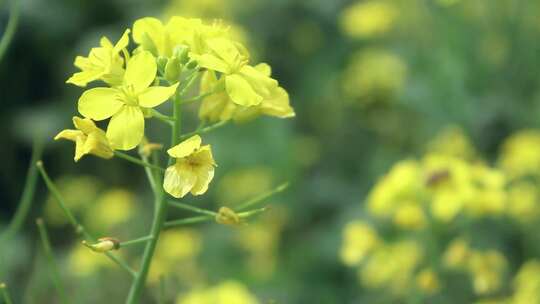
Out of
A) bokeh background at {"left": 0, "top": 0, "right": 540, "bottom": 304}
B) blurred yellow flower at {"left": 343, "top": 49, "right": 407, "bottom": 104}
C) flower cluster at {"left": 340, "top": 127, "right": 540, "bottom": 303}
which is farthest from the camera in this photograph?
blurred yellow flower at {"left": 343, "top": 49, "right": 407, "bottom": 104}

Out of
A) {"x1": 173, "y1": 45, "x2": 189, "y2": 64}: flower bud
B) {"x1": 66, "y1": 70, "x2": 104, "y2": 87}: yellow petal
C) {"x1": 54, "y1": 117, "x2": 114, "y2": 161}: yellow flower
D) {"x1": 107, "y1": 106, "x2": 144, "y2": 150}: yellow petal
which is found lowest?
{"x1": 54, "y1": 117, "x2": 114, "y2": 161}: yellow flower

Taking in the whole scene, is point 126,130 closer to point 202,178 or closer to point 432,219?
point 202,178

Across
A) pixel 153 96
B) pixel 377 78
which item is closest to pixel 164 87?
pixel 153 96

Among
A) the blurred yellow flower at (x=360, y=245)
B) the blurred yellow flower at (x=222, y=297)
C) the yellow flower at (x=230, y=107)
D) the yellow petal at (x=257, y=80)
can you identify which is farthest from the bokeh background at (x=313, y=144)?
the yellow petal at (x=257, y=80)

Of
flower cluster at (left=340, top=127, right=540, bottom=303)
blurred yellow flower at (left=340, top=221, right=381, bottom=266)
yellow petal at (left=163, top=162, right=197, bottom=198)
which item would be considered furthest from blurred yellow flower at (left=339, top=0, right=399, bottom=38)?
yellow petal at (left=163, top=162, right=197, bottom=198)

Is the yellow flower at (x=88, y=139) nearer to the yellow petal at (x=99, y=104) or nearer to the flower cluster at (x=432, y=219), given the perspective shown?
the yellow petal at (x=99, y=104)

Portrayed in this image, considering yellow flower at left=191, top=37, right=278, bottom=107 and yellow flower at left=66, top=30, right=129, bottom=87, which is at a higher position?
yellow flower at left=191, top=37, right=278, bottom=107

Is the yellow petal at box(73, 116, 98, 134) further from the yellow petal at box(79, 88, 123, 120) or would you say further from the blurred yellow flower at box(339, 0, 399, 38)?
the blurred yellow flower at box(339, 0, 399, 38)
